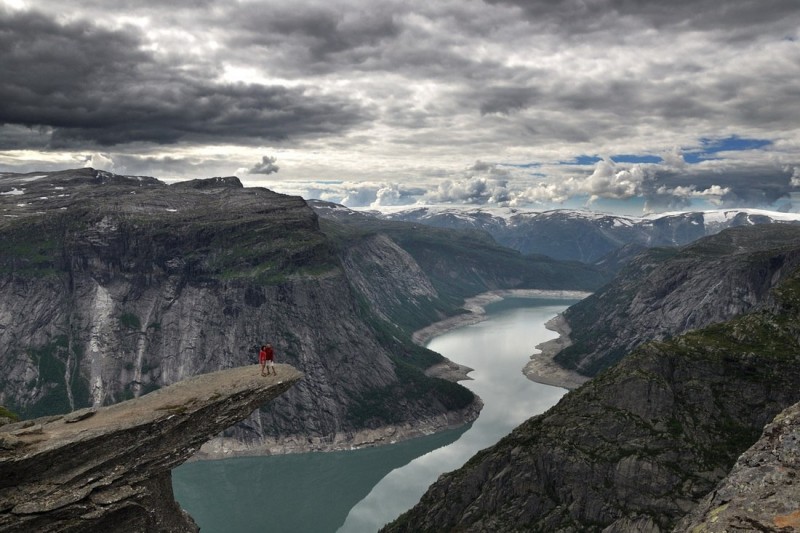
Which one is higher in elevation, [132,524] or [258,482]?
[132,524]

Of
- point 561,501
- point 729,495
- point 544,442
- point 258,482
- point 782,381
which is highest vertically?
point 729,495

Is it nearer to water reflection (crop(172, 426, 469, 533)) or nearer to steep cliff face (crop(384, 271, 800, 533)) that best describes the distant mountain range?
steep cliff face (crop(384, 271, 800, 533))

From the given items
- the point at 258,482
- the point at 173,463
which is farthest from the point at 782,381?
the point at 258,482

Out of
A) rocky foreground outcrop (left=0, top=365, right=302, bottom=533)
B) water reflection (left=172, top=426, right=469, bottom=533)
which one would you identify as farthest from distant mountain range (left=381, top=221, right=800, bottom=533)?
water reflection (left=172, top=426, right=469, bottom=533)

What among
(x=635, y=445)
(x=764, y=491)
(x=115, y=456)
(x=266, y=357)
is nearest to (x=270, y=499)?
(x=635, y=445)

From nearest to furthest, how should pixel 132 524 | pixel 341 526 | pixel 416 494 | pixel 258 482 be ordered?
pixel 132 524
pixel 341 526
pixel 416 494
pixel 258 482

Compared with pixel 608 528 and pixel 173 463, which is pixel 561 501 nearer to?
pixel 608 528

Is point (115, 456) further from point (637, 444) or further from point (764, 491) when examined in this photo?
point (637, 444)
